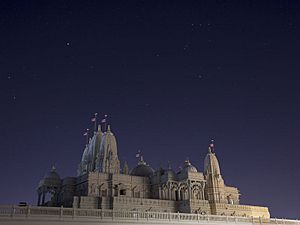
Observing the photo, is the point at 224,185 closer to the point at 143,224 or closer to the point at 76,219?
the point at 143,224

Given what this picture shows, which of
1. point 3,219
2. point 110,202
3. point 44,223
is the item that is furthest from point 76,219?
point 110,202

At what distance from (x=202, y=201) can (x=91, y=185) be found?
1899 cm

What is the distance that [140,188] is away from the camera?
6675cm

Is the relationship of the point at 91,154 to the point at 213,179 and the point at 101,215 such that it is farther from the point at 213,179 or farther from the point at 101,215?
the point at 101,215

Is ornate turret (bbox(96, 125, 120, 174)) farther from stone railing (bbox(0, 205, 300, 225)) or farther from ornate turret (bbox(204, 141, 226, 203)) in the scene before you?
stone railing (bbox(0, 205, 300, 225))

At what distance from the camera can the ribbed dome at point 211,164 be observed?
243 feet

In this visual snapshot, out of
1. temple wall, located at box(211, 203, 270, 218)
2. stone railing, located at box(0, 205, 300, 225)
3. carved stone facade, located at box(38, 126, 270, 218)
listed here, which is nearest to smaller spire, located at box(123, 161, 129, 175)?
carved stone facade, located at box(38, 126, 270, 218)

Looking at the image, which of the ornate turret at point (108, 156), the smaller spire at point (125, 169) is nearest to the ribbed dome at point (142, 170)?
the smaller spire at point (125, 169)

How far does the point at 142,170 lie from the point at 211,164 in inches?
→ 532

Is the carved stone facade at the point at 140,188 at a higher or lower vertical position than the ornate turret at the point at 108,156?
lower

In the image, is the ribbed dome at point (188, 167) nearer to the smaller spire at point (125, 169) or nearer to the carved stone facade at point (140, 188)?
the carved stone facade at point (140, 188)

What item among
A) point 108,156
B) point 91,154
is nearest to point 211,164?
point 108,156

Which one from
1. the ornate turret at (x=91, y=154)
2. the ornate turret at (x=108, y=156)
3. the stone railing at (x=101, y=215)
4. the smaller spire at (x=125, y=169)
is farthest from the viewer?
the smaller spire at (x=125, y=169)

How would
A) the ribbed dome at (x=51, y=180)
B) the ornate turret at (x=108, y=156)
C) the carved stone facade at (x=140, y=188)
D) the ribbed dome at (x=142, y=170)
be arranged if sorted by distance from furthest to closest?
the ribbed dome at (x=142, y=170), the ornate turret at (x=108, y=156), the ribbed dome at (x=51, y=180), the carved stone facade at (x=140, y=188)
